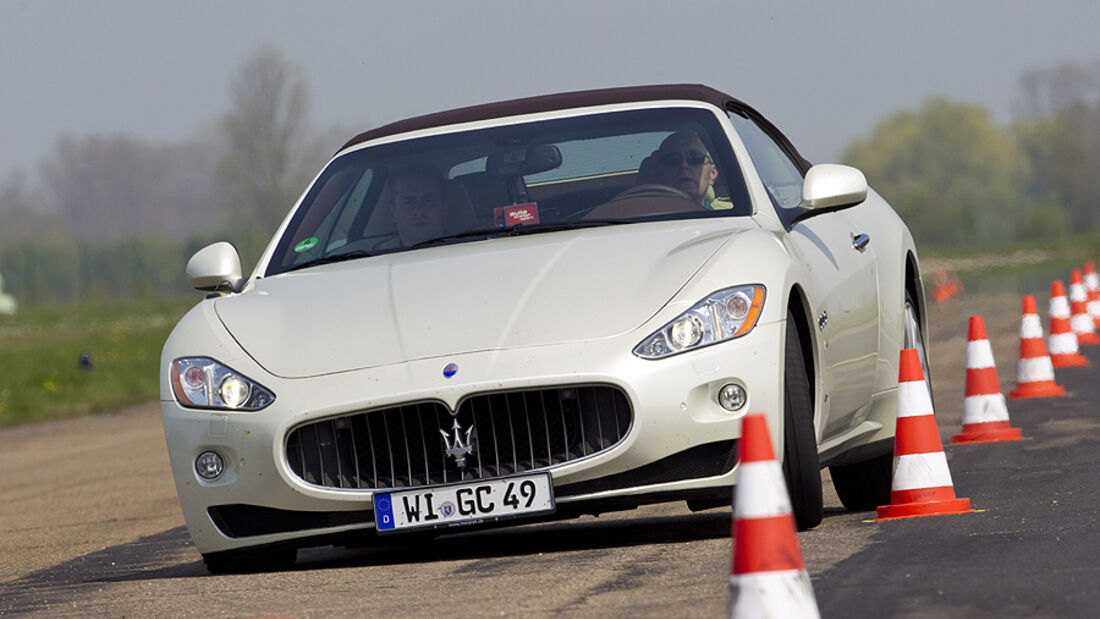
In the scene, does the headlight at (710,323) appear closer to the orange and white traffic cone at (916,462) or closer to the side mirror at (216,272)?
the orange and white traffic cone at (916,462)

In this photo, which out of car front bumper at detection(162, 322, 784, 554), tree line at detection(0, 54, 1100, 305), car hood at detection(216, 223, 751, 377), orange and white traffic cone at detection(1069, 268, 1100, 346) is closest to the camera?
car front bumper at detection(162, 322, 784, 554)

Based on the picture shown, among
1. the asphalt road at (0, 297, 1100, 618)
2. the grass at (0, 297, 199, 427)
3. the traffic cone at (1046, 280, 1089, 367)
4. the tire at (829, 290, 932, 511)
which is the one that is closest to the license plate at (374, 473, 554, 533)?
the asphalt road at (0, 297, 1100, 618)

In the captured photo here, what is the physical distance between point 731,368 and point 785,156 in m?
2.60

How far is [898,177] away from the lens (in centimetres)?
13462

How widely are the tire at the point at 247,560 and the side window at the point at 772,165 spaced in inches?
89.9

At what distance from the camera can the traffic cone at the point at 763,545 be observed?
3840 mm

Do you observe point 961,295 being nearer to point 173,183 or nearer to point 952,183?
point 952,183

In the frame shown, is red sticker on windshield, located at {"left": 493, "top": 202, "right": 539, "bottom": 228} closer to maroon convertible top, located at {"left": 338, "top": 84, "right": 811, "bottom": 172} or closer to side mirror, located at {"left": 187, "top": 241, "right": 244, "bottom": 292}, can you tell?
maroon convertible top, located at {"left": 338, "top": 84, "right": 811, "bottom": 172}

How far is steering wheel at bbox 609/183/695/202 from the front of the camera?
6.77m

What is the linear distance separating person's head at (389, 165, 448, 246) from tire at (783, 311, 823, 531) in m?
1.56

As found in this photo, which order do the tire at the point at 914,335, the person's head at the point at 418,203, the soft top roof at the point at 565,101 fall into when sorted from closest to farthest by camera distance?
the person's head at the point at 418,203 < the soft top roof at the point at 565,101 < the tire at the point at 914,335

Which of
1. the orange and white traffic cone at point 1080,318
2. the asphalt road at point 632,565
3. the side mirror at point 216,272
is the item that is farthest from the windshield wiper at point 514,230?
the orange and white traffic cone at point 1080,318

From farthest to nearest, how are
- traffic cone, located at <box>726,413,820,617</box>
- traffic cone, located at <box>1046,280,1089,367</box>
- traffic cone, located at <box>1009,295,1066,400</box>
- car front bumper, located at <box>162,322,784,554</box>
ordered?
traffic cone, located at <box>1046,280,1089,367</box>, traffic cone, located at <box>1009,295,1066,400</box>, car front bumper, located at <box>162,322,784,554</box>, traffic cone, located at <box>726,413,820,617</box>

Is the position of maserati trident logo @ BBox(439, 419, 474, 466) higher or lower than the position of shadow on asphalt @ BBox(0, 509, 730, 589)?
higher
